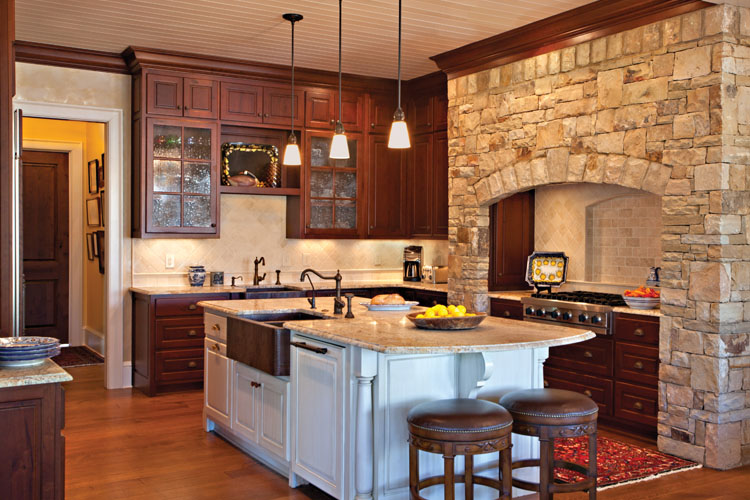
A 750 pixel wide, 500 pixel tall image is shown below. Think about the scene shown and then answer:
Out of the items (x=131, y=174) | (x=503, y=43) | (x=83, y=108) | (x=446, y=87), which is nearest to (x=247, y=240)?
(x=131, y=174)

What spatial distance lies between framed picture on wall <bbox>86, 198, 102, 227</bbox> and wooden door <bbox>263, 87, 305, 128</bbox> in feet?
7.43

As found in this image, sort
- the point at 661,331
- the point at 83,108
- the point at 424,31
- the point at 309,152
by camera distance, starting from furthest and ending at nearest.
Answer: the point at 309,152, the point at 83,108, the point at 424,31, the point at 661,331

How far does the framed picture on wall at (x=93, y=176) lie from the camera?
8203 millimetres

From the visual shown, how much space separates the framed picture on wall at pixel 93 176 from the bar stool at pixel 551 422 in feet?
20.1

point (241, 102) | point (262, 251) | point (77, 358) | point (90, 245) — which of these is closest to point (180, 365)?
point (262, 251)

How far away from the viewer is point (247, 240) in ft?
24.2

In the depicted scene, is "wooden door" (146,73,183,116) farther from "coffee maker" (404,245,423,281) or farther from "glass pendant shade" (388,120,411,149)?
"glass pendant shade" (388,120,411,149)

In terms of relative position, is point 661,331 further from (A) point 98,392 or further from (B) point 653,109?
(A) point 98,392

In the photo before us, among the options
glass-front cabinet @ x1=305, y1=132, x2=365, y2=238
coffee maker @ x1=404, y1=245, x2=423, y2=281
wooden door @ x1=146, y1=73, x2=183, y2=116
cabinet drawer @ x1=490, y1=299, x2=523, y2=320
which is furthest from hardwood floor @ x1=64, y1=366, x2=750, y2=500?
coffee maker @ x1=404, y1=245, x2=423, y2=281

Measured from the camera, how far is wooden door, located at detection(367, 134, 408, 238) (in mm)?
7617

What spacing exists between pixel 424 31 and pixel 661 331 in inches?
110

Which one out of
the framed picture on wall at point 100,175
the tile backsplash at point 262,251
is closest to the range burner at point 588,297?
the tile backsplash at point 262,251

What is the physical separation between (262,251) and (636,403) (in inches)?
153

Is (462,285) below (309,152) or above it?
below
